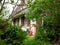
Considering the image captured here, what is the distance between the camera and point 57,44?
11.5 meters

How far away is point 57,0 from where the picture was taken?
10.9 meters

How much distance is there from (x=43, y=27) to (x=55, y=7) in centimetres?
142

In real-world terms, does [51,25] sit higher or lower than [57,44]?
higher

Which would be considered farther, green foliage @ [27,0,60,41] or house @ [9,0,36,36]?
green foliage @ [27,0,60,41]

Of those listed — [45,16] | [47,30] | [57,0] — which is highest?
[57,0]

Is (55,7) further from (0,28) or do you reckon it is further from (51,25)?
(0,28)

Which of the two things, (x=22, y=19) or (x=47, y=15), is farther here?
(x=22, y=19)

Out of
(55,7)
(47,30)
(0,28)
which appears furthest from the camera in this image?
(47,30)

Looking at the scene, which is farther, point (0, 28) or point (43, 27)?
point (43, 27)

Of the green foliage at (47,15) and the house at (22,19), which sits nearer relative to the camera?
the house at (22,19)

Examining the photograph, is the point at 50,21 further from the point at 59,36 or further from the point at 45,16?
the point at 59,36

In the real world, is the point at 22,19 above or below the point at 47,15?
below

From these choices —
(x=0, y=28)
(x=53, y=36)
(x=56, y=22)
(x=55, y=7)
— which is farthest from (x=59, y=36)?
(x=0, y=28)

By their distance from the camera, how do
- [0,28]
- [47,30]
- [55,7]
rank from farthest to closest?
[47,30] → [55,7] → [0,28]
